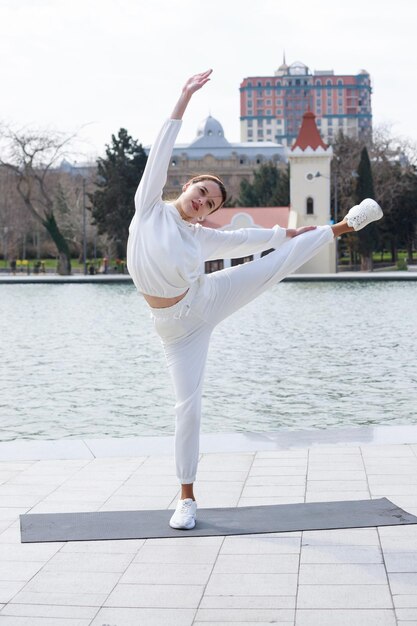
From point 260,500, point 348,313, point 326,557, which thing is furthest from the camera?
point 348,313

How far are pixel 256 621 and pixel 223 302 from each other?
2081 mm

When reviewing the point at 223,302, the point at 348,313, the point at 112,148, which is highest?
the point at 112,148

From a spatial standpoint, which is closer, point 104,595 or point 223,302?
point 104,595

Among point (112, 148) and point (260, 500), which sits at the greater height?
point (112, 148)

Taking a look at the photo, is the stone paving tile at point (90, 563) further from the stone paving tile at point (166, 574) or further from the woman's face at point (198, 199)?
the woman's face at point (198, 199)

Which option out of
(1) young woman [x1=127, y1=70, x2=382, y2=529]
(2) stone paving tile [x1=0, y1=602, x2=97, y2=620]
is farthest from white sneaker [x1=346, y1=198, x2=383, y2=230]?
(2) stone paving tile [x1=0, y1=602, x2=97, y2=620]

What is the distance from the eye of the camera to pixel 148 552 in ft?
16.9

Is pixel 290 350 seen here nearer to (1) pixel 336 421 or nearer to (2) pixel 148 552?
(1) pixel 336 421

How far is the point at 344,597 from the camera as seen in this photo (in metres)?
4.37

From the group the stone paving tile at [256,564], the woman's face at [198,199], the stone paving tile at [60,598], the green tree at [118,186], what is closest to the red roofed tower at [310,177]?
the green tree at [118,186]

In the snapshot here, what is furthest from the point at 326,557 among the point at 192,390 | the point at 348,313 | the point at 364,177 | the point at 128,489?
the point at 364,177

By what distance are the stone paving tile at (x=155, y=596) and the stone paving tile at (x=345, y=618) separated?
485 millimetres

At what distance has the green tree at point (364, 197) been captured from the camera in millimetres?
65500

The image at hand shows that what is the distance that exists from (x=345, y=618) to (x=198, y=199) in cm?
248
